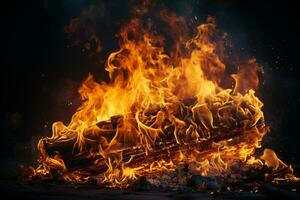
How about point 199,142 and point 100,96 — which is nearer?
point 199,142

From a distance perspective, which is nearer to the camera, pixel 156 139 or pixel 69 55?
pixel 156 139

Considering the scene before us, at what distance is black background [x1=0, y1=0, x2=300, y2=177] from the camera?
36.5 feet

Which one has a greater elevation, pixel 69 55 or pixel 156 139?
pixel 69 55

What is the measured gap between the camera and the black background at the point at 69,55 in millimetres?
11125

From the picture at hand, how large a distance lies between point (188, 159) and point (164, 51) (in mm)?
5225

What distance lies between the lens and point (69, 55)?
39.7 feet

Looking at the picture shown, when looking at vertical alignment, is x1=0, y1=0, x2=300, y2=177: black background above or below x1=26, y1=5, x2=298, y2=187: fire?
above

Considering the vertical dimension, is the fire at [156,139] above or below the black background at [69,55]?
below

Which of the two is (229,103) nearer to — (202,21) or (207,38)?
(207,38)

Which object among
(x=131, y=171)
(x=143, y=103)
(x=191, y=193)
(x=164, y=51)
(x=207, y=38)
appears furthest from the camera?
(x=164, y=51)

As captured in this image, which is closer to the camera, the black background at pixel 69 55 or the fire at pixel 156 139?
the fire at pixel 156 139

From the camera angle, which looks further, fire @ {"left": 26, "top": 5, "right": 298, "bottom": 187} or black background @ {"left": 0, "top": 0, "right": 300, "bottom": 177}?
black background @ {"left": 0, "top": 0, "right": 300, "bottom": 177}

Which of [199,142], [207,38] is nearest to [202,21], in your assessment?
[207,38]

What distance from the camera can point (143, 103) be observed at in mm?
8117
